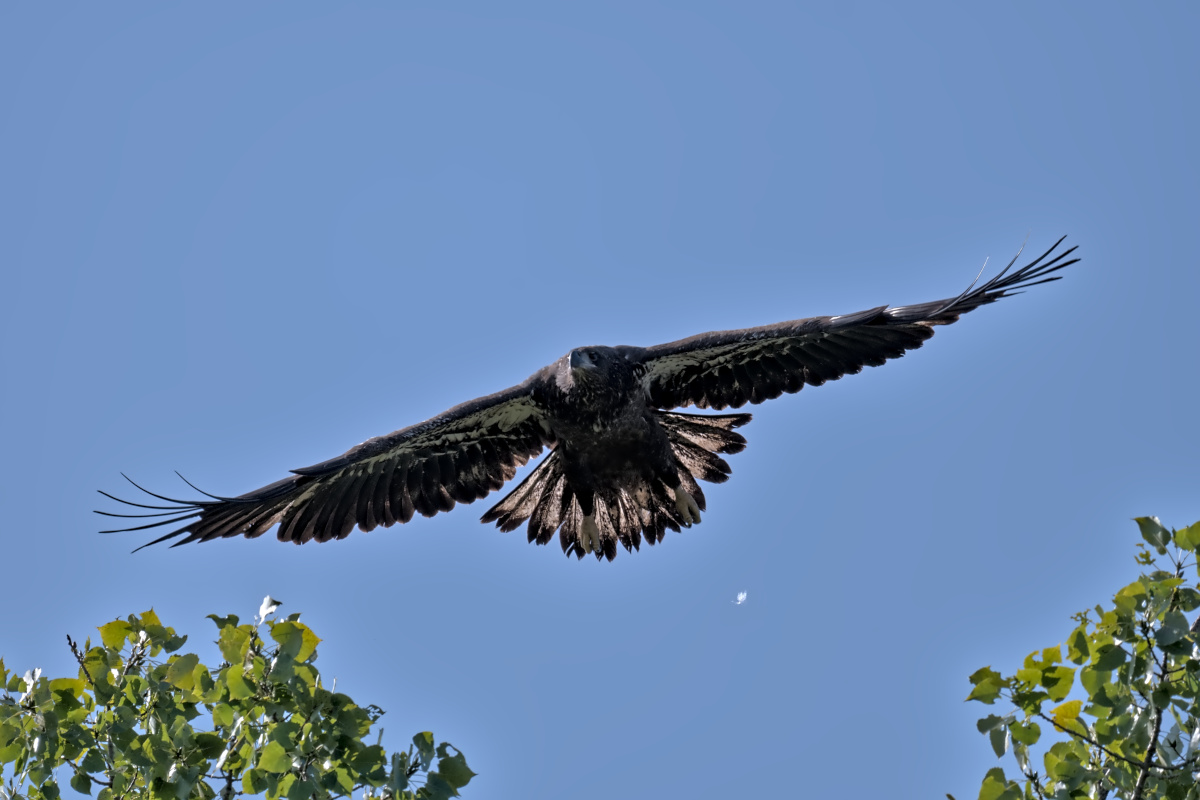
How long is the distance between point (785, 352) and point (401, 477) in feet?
10.7

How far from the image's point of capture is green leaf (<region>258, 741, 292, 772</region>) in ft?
13.8

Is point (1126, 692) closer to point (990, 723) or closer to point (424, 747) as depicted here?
point (990, 723)

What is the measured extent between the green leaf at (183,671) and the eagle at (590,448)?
3897 millimetres

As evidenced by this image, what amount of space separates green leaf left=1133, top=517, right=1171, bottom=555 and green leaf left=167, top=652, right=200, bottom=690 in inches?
141

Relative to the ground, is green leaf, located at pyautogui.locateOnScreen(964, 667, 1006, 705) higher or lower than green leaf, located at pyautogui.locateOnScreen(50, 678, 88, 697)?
lower

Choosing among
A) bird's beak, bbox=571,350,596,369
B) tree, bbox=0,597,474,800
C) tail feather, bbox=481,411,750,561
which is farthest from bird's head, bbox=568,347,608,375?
tree, bbox=0,597,474,800

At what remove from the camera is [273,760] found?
4215mm

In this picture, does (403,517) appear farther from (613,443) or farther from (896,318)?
(896,318)

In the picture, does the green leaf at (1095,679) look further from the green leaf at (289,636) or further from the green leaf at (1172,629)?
the green leaf at (289,636)

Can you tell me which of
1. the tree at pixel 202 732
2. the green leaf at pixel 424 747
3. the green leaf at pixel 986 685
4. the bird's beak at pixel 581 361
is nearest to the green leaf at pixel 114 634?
the tree at pixel 202 732

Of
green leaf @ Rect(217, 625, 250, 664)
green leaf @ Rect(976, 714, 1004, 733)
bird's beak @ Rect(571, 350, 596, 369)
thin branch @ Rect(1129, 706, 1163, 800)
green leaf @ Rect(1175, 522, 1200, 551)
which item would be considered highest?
bird's beak @ Rect(571, 350, 596, 369)

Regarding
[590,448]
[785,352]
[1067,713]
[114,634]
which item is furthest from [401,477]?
[1067,713]

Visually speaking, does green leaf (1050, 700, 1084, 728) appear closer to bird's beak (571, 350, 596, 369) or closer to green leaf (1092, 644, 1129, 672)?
green leaf (1092, 644, 1129, 672)

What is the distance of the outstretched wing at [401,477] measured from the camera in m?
8.91
